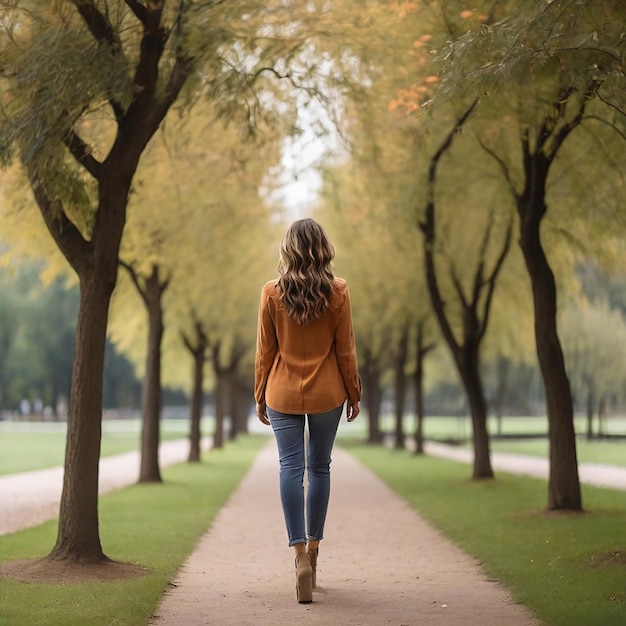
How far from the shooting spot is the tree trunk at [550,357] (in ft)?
43.9

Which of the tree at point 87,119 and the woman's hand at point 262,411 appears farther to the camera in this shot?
the tree at point 87,119

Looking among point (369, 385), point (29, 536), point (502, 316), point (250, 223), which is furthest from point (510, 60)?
point (369, 385)

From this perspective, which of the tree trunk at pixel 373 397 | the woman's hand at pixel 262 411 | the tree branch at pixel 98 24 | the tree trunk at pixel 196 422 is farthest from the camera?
the tree trunk at pixel 373 397

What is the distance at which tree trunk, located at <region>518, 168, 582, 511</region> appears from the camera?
1338cm

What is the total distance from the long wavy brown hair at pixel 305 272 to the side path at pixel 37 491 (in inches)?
278

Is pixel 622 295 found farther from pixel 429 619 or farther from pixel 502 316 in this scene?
pixel 429 619

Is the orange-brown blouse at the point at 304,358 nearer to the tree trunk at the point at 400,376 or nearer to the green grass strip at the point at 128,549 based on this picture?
the green grass strip at the point at 128,549

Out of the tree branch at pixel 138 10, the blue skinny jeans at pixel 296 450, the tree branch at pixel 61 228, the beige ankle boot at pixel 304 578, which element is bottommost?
the beige ankle boot at pixel 304 578

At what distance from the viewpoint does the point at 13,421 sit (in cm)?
8400

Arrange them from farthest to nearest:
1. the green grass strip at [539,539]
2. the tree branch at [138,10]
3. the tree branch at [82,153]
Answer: the tree branch at [82,153] → the tree branch at [138,10] → the green grass strip at [539,539]

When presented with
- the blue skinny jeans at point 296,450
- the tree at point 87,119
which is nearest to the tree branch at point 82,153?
the tree at point 87,119

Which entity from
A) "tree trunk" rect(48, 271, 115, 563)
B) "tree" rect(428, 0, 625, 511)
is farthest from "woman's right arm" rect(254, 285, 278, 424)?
"tree trunk" rect(48, 271, 115, 563)

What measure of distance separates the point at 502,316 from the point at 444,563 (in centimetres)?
1636

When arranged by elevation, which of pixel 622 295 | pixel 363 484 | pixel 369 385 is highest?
pixel 622 295
